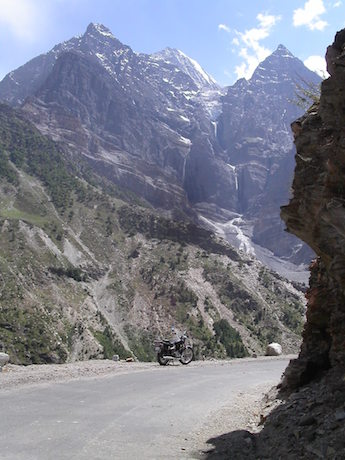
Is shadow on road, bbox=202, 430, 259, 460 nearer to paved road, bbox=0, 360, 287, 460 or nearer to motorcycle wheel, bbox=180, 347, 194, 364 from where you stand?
paved road, bbox=0, 360, 287, 460

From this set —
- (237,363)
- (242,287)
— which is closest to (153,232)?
(242,287)

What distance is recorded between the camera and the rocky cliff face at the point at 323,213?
964 centimetres

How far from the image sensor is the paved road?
8.12 meters

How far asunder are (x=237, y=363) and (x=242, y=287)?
101 meters

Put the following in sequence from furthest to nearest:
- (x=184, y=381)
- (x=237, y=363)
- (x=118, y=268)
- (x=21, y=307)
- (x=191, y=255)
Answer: (x=191, y=255), (x=118, y=268), (x=21, y=307), (x=237, y=363), (x=184, y=381)

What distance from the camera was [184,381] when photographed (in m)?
17.1

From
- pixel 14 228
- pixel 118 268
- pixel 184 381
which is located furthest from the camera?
pixel 118 268

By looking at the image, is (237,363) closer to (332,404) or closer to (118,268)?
(332,404)

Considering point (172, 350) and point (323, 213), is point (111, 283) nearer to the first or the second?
point (172, 350)

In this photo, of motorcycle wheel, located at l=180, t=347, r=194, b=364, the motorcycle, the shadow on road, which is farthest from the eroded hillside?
the shadow on road

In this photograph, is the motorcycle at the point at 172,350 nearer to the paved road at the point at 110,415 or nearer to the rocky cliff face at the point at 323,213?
the paved road at the point at 110,415

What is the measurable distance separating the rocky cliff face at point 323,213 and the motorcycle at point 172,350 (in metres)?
10.9

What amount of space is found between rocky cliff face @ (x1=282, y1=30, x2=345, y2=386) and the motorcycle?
10869 millimetres

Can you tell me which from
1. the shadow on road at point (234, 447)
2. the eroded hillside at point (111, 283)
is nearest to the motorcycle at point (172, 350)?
the shadow on road at point (234, 447)
